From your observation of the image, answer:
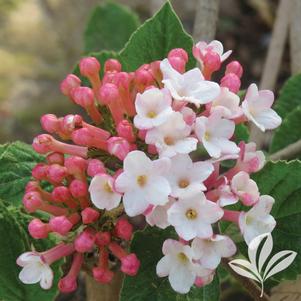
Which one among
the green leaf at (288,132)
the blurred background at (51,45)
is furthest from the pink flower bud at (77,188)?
the blurred background at (51,45)

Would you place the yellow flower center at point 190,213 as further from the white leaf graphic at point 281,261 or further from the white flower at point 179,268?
the white leaf graphic at point 281,261

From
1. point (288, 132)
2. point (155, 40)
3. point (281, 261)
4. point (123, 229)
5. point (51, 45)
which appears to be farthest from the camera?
point (51, 45)

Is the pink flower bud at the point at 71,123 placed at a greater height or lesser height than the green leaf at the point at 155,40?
lesser

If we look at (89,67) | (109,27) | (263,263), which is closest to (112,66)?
(89,67)

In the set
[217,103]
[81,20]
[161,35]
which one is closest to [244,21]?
[81,20]

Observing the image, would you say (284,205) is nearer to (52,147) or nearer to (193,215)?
(193,215)
